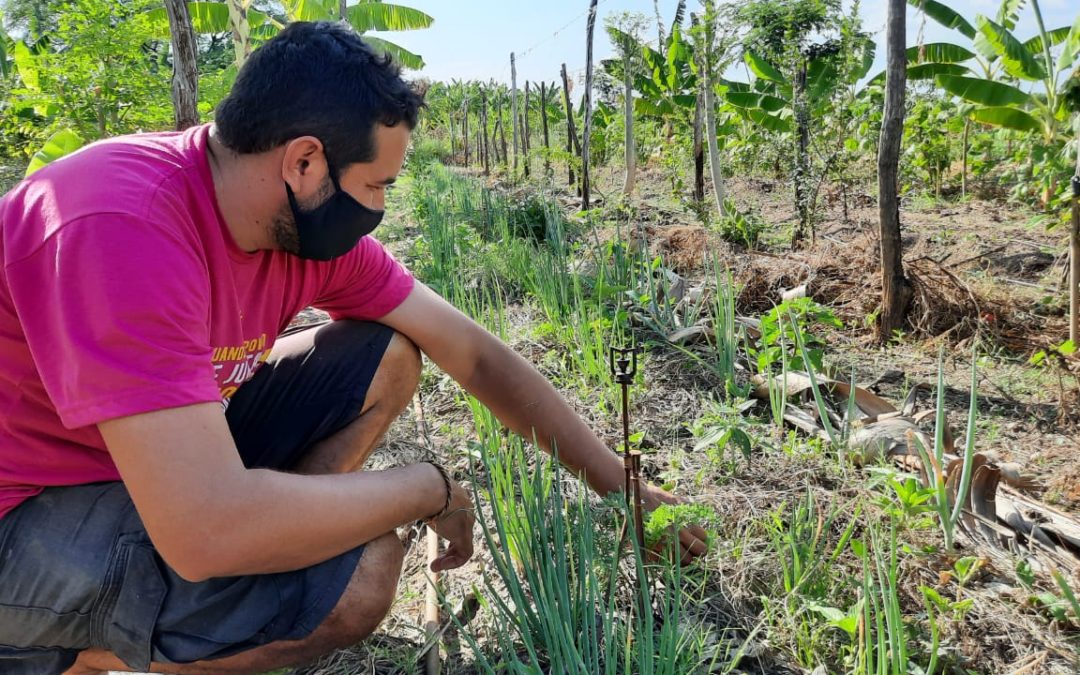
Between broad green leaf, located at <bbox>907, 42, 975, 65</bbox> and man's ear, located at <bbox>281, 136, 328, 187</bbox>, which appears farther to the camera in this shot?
broad green leaf, located at <bbox>907, 42, 975, 65</bbox>

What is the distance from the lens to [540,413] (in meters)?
1.59

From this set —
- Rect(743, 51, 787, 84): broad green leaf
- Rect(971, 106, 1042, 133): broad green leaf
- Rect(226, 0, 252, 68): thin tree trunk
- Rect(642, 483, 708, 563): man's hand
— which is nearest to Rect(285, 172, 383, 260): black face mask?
Rect(642, 483, 708, 563): man's hand

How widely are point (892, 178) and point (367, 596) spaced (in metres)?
2.65

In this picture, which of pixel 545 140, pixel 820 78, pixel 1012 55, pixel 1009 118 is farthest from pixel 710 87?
pixel 545 140

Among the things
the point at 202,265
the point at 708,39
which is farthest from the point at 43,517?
the point at 708,39

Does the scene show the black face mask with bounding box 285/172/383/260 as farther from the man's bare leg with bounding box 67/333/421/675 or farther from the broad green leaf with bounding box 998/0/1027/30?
the broad green leaf with bounding box 998/0/1027/30

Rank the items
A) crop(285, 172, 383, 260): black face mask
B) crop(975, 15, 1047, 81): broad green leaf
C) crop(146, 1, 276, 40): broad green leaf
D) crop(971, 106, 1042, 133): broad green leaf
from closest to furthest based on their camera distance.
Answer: crop(285, 172, 383, 260): black face mask, crop(975, 15, 1047, 81): broad green leaf, crop(971, 106, 1042, 133): broad green leaf, crop(146, 1, 276, 40): broad green leaf

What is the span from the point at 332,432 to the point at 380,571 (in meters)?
0.43

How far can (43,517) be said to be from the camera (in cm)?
125

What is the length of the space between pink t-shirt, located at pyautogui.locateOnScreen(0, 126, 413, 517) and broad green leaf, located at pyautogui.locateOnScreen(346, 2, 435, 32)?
415 inches

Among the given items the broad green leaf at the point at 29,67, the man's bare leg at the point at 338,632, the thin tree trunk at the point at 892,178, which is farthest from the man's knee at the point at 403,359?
the broad green leaf at the point at 29,67

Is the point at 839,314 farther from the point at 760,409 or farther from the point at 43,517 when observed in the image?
the point at 43,517

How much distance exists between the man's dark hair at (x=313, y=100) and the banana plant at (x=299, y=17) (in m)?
0.14

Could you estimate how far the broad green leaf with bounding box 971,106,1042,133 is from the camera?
625cm
